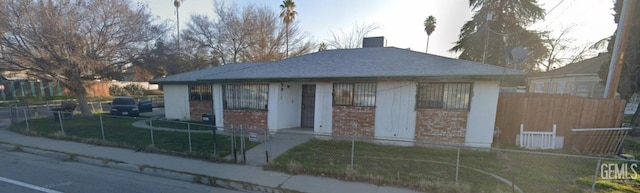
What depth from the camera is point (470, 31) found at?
22.2 metres

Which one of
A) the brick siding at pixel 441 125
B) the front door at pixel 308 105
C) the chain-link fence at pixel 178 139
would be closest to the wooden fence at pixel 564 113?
the brick siding at pixel 441 125

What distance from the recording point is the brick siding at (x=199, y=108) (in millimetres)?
13696

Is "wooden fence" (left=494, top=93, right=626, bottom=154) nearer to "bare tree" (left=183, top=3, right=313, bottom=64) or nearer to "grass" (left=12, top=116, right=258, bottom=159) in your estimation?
"grass" (left=12, top=116, right=258, bottom=159)

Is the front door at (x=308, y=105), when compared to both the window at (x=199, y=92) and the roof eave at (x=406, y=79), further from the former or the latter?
the window at (x=199, y=92)

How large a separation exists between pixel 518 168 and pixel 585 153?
3.75m

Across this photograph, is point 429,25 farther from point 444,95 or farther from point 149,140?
point 149,140

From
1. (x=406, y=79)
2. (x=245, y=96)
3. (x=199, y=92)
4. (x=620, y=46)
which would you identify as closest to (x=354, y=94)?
(x=406, y=79)

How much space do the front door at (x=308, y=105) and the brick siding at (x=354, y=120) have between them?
5.70 feet

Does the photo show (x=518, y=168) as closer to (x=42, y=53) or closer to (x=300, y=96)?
(x=300, y=96)

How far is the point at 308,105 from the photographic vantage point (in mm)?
Result: 10359

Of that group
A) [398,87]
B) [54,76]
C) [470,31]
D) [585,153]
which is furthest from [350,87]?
[470,31]

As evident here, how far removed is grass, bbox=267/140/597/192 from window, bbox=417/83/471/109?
1448 millimetres

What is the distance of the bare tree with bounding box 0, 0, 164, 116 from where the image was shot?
10.5 metres

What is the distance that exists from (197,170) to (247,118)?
4499 mm
